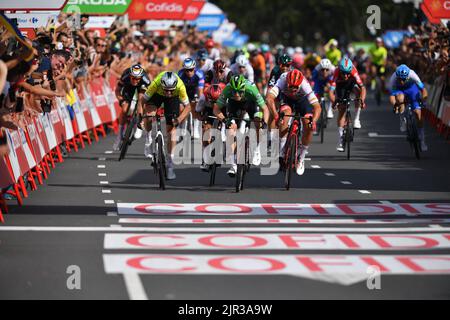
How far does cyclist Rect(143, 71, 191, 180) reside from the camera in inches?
820

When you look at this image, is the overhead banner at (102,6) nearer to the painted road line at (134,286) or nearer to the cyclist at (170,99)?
the cyclist at (170,99)

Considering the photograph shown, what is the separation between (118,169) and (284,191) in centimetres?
450

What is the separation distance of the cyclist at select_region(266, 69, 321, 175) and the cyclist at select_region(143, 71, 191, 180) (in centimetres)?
132

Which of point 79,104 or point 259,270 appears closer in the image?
point 259,270

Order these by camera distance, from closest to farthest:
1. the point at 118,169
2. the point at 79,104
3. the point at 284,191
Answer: the point at 284,191
the point at 118,169
the point at 79,104

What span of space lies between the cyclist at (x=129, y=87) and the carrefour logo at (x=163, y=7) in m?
15.9

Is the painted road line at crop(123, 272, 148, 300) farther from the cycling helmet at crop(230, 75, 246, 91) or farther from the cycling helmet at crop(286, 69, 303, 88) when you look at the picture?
the cycling helmet at crop(286, 69, 303, 88)

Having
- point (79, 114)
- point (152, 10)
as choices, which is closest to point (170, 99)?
point (79, 114)

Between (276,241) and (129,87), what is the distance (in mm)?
11843

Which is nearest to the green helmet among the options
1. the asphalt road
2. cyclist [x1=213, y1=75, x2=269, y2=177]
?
cyclist [x1=213, y1=75, x2=269, y2=177]

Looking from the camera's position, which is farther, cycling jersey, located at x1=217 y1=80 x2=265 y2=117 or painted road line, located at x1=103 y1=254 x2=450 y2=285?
cycling jersey, located at x1=217 y1=80 x2=265 y2=117
